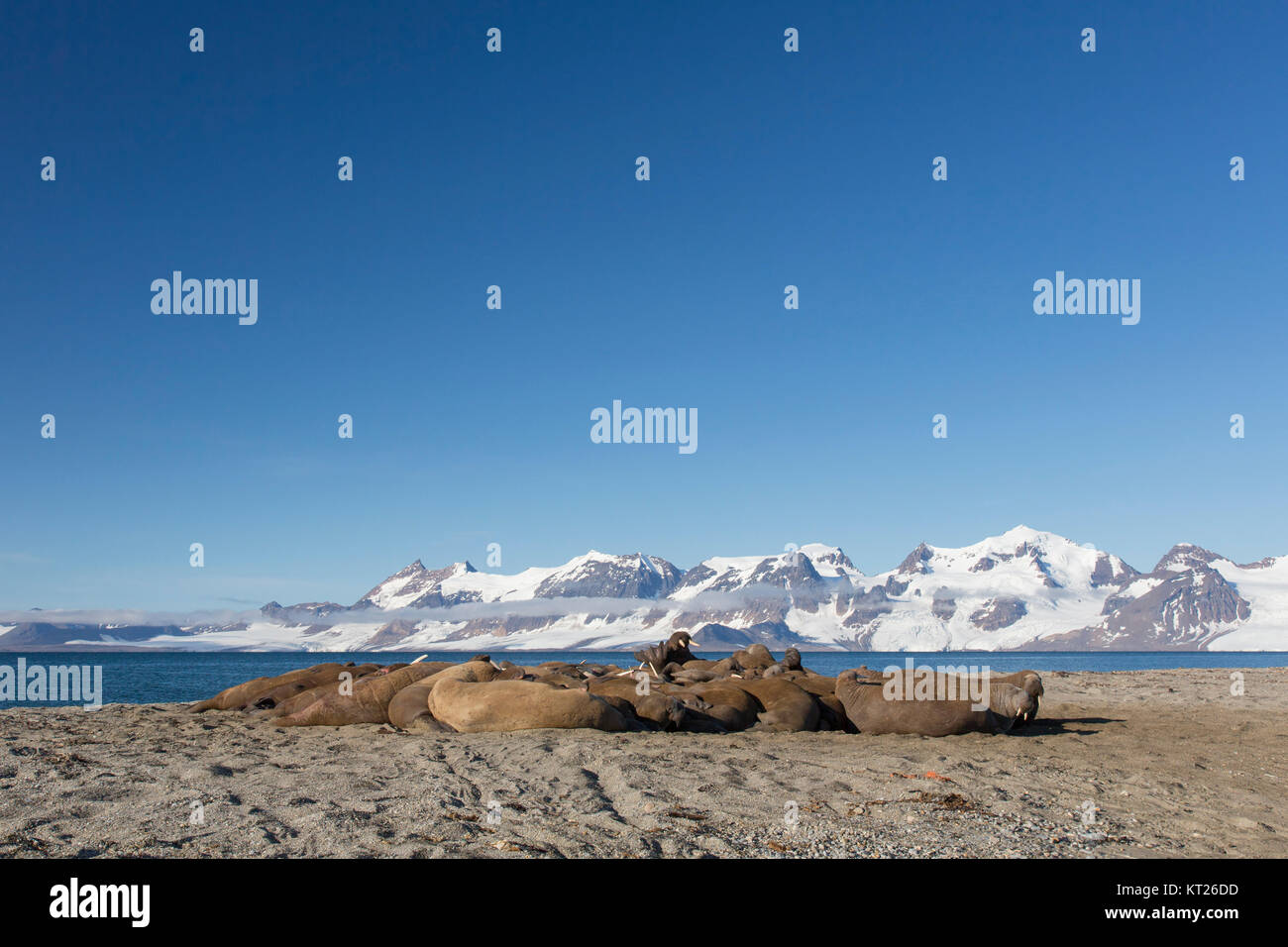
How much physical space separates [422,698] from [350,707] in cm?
150

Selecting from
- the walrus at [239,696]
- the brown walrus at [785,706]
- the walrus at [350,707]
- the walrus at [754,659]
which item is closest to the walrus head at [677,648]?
the walrus at [754,659]

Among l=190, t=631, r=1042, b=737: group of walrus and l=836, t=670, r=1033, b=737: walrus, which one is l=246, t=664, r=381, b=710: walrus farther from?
l=836, t=670, r=1033, b=737: walrus

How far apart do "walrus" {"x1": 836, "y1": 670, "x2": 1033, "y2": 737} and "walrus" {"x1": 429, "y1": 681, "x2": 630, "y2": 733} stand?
3.98 metres

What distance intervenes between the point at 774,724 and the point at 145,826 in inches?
354

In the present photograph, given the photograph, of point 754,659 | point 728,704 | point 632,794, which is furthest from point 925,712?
point 632,794

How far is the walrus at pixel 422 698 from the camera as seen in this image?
1228cm

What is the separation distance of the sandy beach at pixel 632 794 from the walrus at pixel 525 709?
603 millimetres

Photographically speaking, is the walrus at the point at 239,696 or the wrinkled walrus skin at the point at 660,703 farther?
the walrus at the point at 239,696

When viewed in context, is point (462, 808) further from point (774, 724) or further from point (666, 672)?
point (666, 672)

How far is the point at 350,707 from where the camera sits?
13555 mm

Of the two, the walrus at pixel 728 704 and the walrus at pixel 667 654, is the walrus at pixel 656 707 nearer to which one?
the walrus at pixel 728 704

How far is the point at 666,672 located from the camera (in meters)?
17.0

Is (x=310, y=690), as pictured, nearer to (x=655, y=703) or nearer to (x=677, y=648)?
(x=655, y=703)

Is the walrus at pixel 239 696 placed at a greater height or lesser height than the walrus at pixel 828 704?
lesser
